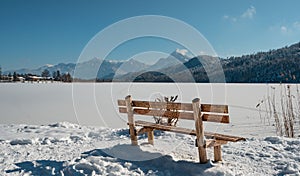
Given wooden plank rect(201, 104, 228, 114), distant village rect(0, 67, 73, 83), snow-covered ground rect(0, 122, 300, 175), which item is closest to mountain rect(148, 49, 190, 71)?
snow-covered ground rect(0, 122, 300, 175)

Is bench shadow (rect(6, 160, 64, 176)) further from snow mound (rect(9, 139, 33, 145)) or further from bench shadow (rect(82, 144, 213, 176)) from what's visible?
snow mound (rect(9, 139, 33, 145))

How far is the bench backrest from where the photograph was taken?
141 inches

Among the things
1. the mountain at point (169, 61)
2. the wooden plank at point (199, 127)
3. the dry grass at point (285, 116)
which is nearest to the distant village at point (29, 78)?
the dry grass at point (285, 116)

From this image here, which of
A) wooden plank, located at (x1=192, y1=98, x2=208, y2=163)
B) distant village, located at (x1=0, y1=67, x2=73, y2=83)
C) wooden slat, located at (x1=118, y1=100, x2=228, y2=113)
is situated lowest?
wooden plank, located at (x1=192, y1=98, x2=208, y2=163)

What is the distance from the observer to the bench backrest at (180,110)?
3592 millimetres

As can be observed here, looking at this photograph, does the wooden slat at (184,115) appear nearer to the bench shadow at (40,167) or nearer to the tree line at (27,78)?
the bench shadow at (40,167)

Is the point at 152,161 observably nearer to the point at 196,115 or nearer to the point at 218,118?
the point at 196,115

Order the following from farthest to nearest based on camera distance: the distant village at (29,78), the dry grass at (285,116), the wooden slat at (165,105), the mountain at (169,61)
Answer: the distant village at (29,78) < the dry grass at (285,116) < the mountain at (169,61) < the wooden slat at (165,105)

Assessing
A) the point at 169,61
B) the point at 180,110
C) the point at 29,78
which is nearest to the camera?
the point at 180,110

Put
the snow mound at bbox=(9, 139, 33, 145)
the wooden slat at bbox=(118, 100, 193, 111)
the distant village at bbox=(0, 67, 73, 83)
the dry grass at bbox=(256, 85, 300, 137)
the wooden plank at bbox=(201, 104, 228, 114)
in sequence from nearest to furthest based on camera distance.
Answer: the wooden plank at bbox=(201, 104, 228, 114) → the wooden slat at bbox=(118, 100, 193, 111) → the snow mound at bbox=(9, 139, 33, 145) → the dry grass at bbox=(256, 85, 300, 137) → the distant village at bbox=(0, 67, 73, 83)

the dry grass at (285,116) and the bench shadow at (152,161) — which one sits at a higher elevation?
the dry grass at (285,116)

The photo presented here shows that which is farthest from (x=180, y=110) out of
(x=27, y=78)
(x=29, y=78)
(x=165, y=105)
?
(x=27, y=78)

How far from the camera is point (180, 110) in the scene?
4.05 m

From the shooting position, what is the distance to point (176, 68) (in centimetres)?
648
